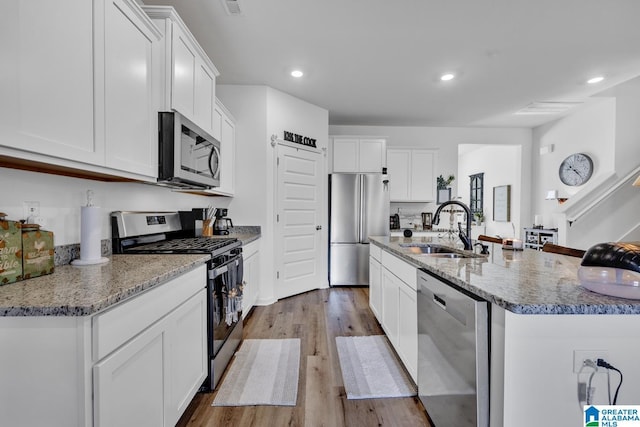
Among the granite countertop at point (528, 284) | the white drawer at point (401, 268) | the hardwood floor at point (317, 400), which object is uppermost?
the granite countertop at point (528, 284)

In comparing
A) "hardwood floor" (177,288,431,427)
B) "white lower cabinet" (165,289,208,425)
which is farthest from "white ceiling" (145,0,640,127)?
"hardwood floor" (177,288,431,427)

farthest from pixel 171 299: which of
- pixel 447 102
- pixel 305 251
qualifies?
pixel 447 102

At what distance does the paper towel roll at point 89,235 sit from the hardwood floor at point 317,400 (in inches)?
39.7

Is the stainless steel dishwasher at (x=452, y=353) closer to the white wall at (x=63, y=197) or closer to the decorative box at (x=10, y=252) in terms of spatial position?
the decorative box at (x=10, y=252)

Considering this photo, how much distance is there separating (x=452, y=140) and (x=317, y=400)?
208 inches

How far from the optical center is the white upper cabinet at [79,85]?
0.99 meters

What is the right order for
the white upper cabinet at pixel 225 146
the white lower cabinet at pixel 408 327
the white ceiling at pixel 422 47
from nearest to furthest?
1. the white lower cabinet at pixel 408 327
2. the white ceiling at pixel 422 47
3. the white upper cabinet at pixel 225 146

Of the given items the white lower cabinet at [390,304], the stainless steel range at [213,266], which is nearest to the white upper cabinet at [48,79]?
the stainless steel range at [213,266]

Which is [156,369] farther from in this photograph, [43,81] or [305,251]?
→ [305,251]

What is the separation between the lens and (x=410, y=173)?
5363mm

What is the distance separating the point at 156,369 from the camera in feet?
4.24

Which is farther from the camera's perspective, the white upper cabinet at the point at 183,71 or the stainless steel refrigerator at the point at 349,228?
the stainless steel refrigerator at the point at 349,228

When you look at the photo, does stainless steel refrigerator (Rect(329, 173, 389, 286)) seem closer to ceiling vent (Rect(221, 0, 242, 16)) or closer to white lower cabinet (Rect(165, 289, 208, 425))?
ceiling vent (Rect(221, 0, 242, 16))

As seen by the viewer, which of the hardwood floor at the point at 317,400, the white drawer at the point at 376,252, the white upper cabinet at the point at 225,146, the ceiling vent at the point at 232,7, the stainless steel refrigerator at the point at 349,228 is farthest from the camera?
the stainless steel refrigerator at the point at 349,228
